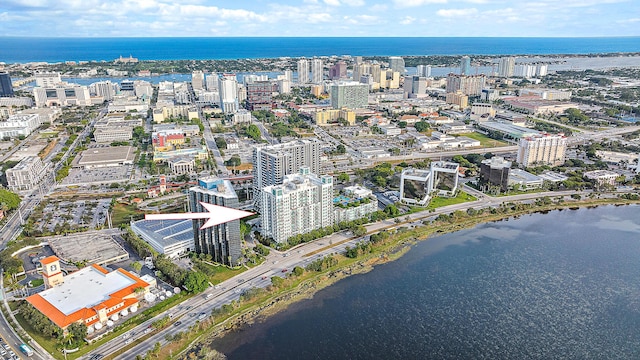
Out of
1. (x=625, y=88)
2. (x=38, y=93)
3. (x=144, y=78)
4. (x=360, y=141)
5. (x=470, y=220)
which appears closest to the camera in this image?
(x=470, y=220)

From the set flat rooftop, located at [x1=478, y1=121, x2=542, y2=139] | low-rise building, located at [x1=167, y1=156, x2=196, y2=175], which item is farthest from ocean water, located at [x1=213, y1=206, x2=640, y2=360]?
flat rooftop, located at [x1=478, y1=121, x2=542, y2=139]

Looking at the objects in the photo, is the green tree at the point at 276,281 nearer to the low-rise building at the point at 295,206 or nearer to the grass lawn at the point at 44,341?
the low-rise building at the point at 295,206

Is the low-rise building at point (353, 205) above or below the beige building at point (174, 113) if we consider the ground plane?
below

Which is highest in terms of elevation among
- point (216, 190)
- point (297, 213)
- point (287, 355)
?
point (216, 190)

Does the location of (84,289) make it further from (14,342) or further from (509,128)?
(509,128)

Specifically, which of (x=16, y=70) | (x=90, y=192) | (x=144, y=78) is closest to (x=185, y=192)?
(x=90, y=192)

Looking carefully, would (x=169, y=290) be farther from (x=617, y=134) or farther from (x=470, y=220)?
(x=617, y=134)

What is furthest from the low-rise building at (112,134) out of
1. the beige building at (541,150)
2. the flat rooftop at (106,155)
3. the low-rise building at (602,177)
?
the low-rise building at (602,177)

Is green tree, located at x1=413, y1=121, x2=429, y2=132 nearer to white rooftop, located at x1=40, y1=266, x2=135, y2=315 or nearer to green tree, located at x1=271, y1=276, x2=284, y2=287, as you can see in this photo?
green tree, located at x1=271, y1=276, x2=284, y2=287
